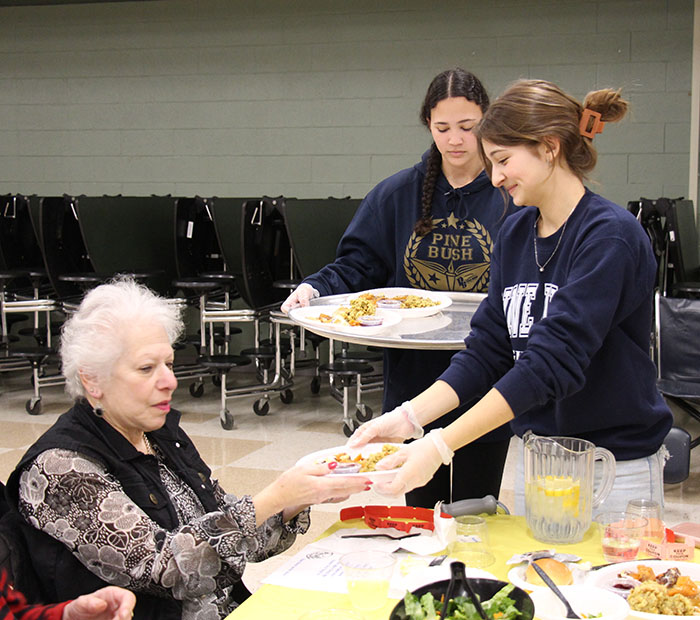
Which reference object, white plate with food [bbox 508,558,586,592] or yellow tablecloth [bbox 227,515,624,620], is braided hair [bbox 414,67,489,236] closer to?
yellow tablecloth [bbox 227,515,624,620]

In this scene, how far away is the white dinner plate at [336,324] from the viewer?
86.7 inches

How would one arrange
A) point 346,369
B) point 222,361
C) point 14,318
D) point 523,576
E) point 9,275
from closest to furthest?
point 523,576 → point 346,369 → point 222,361 → point 9,275 → point 14,318

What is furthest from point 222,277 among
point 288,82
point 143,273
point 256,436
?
point 288,82

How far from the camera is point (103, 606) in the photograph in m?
1.53

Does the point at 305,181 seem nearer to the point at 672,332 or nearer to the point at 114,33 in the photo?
the point at 114,33

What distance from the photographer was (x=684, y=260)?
5.89 metres

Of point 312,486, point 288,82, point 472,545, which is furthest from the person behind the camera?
point 288,82

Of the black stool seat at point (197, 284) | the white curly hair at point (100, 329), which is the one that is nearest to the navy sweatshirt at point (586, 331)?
the white curly hair at point (100, 329)

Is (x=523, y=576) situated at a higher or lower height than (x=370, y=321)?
lower

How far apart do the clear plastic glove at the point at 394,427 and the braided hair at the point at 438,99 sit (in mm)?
816

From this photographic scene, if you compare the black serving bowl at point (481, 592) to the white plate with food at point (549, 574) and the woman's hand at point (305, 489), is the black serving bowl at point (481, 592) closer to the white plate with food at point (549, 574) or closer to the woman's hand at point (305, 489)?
the white plate with food at point (549, 574)

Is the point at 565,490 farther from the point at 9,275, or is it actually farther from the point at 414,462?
the point at 9,275

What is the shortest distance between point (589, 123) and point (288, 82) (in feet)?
19.7

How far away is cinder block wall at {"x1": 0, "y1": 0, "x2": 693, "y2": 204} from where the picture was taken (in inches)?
266
